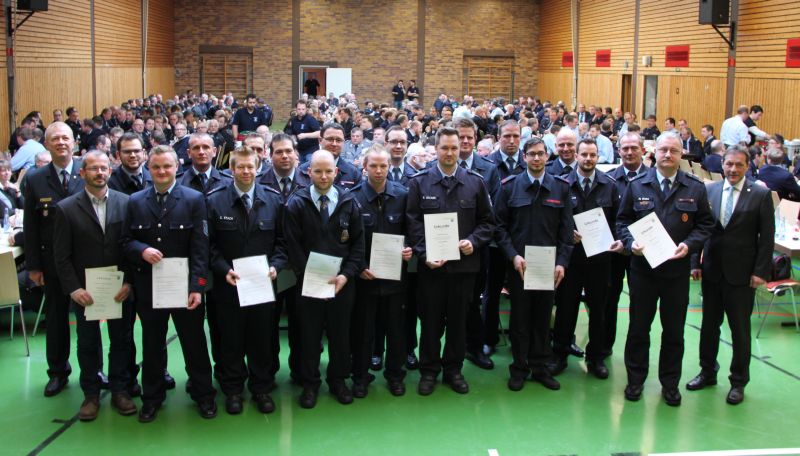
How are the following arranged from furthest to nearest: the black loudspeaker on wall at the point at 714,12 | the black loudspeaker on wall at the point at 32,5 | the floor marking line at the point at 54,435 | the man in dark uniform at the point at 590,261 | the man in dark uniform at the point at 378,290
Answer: the black loudspeaker on wall at the point at 714,12
the black loudspeaker on wall at the point at 32,5
the man in dark uniform at the point at 590,261
the man in dark uniform at the point at 378,290
the floor marking line at the point at 54,435

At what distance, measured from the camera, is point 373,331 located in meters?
6.09

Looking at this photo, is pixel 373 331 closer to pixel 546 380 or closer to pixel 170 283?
pixel 546 380

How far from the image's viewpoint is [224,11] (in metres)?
33.5

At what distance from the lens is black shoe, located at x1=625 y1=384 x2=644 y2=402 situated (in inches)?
237

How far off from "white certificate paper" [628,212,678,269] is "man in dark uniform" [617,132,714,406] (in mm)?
46

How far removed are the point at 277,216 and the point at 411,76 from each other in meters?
29.9

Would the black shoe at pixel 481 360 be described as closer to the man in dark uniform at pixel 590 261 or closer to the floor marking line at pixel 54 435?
the man in dark uniform at pixel 590 261

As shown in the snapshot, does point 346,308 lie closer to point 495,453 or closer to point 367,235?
point 367,235

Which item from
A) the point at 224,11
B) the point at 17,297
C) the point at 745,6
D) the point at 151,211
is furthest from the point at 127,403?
the point at 224,11

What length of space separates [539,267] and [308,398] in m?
1.98

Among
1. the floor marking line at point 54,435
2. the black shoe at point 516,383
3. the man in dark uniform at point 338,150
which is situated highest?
the man in dark uniform at point 338,150

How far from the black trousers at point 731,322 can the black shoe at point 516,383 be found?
57.2 inches

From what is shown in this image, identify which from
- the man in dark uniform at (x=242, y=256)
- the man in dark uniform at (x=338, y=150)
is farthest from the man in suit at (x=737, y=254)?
the man in dark uniform at (x=242, y=256)

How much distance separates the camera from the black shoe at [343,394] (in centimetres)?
592
